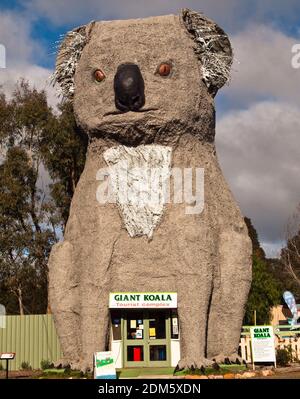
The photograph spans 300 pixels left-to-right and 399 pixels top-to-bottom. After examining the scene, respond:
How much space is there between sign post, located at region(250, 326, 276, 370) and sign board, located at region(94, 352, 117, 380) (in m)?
4.53

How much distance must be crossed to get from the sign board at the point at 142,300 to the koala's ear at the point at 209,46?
17.4 feet

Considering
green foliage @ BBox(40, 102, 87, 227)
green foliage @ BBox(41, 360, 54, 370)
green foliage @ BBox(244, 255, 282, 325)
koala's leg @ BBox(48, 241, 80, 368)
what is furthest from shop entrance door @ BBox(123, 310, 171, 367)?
green foliage @ BBox(244, 255, 282, 325)

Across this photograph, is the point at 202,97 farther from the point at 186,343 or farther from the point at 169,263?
the point at 186,343

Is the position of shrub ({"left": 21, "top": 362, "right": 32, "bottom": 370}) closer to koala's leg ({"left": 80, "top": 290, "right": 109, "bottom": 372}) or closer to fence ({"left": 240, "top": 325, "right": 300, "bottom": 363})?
koala's leg ({"left": 80, "top": 290, "right": 109, "bottom": 372})

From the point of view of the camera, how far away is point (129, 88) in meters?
13.9

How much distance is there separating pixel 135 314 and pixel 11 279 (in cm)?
1215

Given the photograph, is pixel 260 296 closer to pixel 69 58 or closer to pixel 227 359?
pixel 227 359

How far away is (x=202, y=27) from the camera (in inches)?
609

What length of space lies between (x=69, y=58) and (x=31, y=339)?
10.1m

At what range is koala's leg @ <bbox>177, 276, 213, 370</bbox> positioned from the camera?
14.2 m

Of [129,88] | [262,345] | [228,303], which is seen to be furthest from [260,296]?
[129,88]

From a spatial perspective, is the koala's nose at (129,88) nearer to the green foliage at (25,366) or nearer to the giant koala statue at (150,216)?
the giant koala statue at (150,216)

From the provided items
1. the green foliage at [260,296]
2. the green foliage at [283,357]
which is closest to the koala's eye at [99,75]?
the green foliage at [283,357]

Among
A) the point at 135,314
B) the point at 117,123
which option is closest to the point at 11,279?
the point at 135,314
